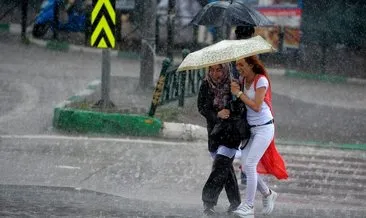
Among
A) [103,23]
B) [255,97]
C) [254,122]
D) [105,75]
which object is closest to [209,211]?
[254,122]

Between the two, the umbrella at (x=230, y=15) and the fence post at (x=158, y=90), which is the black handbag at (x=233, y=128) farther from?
the fence post at (x=158, y=90)

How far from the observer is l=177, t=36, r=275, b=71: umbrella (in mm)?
8062

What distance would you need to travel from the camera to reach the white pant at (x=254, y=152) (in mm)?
8273

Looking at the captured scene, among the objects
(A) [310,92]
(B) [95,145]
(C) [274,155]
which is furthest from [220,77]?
(A) [310,92]

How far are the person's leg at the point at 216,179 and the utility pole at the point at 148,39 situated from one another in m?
8.60

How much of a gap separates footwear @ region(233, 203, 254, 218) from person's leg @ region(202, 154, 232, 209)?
27cm

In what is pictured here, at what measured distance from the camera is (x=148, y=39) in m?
16.8

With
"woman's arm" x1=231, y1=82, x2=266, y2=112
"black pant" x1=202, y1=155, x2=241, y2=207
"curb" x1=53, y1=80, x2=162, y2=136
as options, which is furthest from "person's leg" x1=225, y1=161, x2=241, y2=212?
"curb" x1=53, y1=80, x2=162, y2=136

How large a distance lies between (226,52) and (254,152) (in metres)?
1.00

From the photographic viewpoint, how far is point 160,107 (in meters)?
15.0

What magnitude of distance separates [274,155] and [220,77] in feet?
3.09

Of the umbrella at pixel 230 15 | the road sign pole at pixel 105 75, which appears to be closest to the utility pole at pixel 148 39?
the road sign pole at pixel 105 75

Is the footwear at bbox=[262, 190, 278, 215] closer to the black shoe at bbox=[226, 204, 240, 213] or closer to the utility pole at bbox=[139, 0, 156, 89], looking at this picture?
the black shoe at bbox=[226, 204, 240, 213]

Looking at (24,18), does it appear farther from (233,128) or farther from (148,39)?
(233,128)
